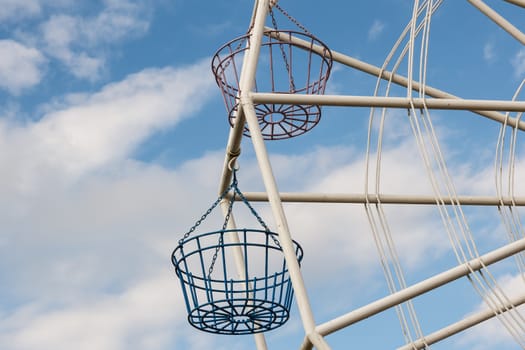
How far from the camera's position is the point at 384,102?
11.9 m

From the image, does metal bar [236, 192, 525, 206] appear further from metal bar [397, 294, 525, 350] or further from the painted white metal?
metal bar [397, 294, 525, 350]

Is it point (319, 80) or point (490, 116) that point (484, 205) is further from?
point (319, 80)

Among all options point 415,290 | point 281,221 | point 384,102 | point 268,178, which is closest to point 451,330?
point 415,290

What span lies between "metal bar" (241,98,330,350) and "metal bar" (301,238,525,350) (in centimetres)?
19

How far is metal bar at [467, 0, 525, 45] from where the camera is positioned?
14.3 meters

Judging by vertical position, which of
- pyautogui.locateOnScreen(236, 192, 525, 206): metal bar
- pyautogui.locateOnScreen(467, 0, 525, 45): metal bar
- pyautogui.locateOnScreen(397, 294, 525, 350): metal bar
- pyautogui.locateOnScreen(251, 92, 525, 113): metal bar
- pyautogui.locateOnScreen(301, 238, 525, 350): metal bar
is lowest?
pyautogui.locateOnScreen(301, 238, 525, 350): metal bar

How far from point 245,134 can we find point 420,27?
3.08 meters

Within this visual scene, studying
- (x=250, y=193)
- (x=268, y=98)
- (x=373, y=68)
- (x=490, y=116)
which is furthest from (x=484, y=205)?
(x=268, y=98)

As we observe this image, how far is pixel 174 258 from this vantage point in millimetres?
11305

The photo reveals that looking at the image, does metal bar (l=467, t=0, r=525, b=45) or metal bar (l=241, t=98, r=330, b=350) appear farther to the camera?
metal bar (l=467, t=0, r=525, b=45)

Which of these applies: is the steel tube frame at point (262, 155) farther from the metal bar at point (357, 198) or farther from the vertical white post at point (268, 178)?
the metal bar at point (357, 198)

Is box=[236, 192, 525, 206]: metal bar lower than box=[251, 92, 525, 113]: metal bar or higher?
higher

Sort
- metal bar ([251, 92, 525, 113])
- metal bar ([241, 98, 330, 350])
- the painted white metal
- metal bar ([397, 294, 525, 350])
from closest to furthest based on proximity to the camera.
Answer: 1. metal bar ([241, 98, 330, 350])
2. the painted white metal
3. metal bar ([251, 92, 525, 113])
4. metal bar ([397, 294, 525, 350])

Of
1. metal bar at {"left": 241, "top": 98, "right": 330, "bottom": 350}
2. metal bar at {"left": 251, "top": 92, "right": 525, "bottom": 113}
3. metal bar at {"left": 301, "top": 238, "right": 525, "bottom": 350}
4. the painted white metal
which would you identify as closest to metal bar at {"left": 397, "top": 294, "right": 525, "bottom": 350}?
the painted white metal
